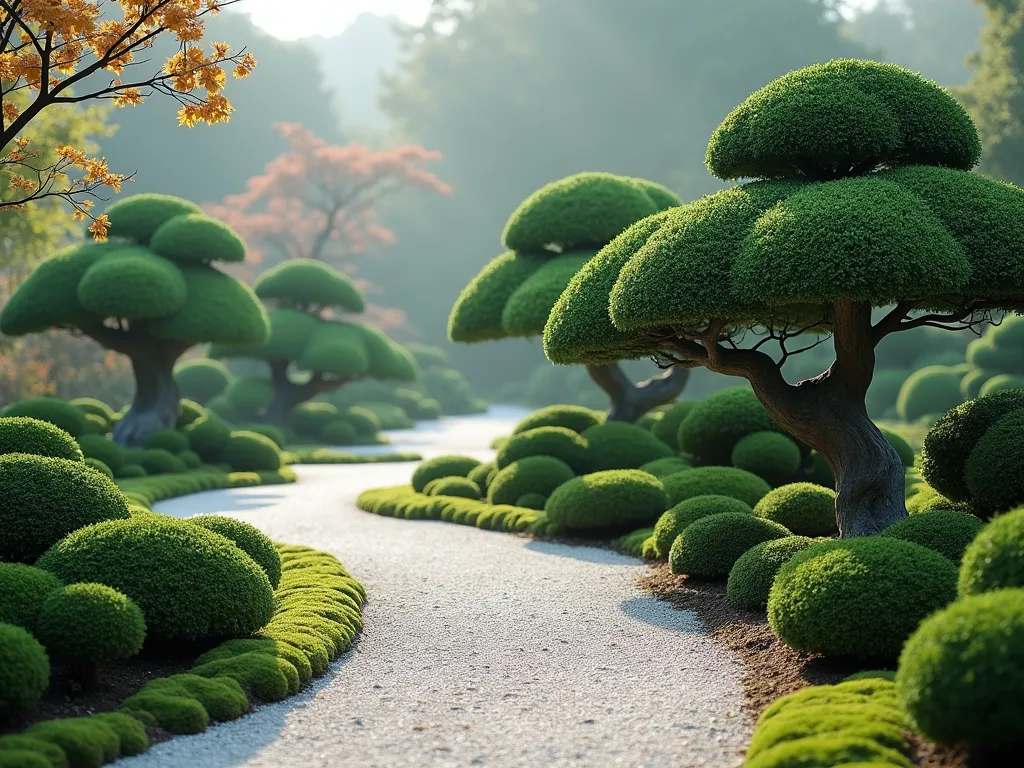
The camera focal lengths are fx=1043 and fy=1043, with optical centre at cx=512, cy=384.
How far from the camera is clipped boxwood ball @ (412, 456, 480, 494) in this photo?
17.2 meters

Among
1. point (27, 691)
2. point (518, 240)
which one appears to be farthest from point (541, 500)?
point (27, 691)

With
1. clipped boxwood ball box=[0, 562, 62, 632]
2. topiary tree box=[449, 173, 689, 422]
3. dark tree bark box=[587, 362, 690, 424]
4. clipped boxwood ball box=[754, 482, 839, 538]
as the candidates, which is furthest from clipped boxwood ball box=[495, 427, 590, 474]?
clipped boxwood ball box=[0, 562, 62, 632]

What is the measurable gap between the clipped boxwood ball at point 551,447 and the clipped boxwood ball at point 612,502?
2574mm

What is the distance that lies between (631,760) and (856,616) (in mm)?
1858

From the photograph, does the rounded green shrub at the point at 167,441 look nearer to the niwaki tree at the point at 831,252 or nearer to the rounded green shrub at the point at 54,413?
the rounded green shrub at the point at 54,413

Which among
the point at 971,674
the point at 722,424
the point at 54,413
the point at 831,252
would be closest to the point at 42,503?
the point at 831,252

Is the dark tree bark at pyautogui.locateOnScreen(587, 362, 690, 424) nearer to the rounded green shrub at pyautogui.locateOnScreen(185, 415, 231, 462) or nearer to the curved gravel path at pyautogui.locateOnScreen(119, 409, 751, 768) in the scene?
the curved gravel path at pyautogui.locateOnScreen(119, 409, 751, 768)

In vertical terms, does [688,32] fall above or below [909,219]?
above

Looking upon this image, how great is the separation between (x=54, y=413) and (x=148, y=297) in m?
3.36

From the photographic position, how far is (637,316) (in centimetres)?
871

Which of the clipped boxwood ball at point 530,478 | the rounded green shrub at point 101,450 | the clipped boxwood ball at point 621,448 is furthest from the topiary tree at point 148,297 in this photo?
the clipped boxwood ball at point 621,448

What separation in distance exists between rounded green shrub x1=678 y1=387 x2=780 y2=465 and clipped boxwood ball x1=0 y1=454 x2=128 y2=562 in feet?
28.8

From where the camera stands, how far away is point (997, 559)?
17.0ft

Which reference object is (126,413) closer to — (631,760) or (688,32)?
(631,760)
